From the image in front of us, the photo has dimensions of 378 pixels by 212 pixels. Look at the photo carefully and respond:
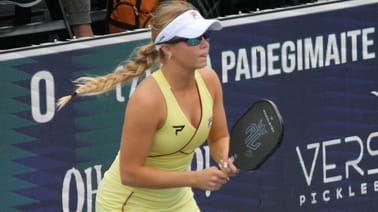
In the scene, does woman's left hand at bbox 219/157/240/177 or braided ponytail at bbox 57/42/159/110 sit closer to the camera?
woman's left hand at bbox 219/157/240/177

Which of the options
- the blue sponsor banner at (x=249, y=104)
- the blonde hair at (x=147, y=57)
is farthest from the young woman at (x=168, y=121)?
the blue sponsor banner at (x=249, y=104)

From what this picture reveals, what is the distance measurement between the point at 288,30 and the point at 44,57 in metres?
1.66

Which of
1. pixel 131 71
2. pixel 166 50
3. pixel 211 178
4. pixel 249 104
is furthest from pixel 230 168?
pixel 249 104

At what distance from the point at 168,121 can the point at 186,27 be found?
0.40m

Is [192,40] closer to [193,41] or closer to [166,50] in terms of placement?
[193,41]

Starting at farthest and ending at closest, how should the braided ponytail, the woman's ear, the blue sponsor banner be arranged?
the blue sponsor banner → the braided ponytail → the woman's ear

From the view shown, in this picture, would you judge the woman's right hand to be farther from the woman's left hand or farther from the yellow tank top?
the yellow tank top

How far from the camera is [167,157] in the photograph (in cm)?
532

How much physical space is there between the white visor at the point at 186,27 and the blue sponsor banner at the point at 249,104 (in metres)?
1.53

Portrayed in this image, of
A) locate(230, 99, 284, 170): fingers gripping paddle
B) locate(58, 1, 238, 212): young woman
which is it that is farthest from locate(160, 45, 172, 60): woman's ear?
locate(230, 99, 284, 170): fingers gripping paddle

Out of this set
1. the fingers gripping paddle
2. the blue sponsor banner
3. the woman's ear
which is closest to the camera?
the fingers gripping paddle

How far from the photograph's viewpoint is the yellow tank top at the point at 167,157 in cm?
526

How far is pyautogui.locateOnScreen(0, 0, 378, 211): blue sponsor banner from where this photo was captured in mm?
6723

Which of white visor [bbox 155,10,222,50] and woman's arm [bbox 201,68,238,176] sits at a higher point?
white visor [bbox 155,10,222,50]
